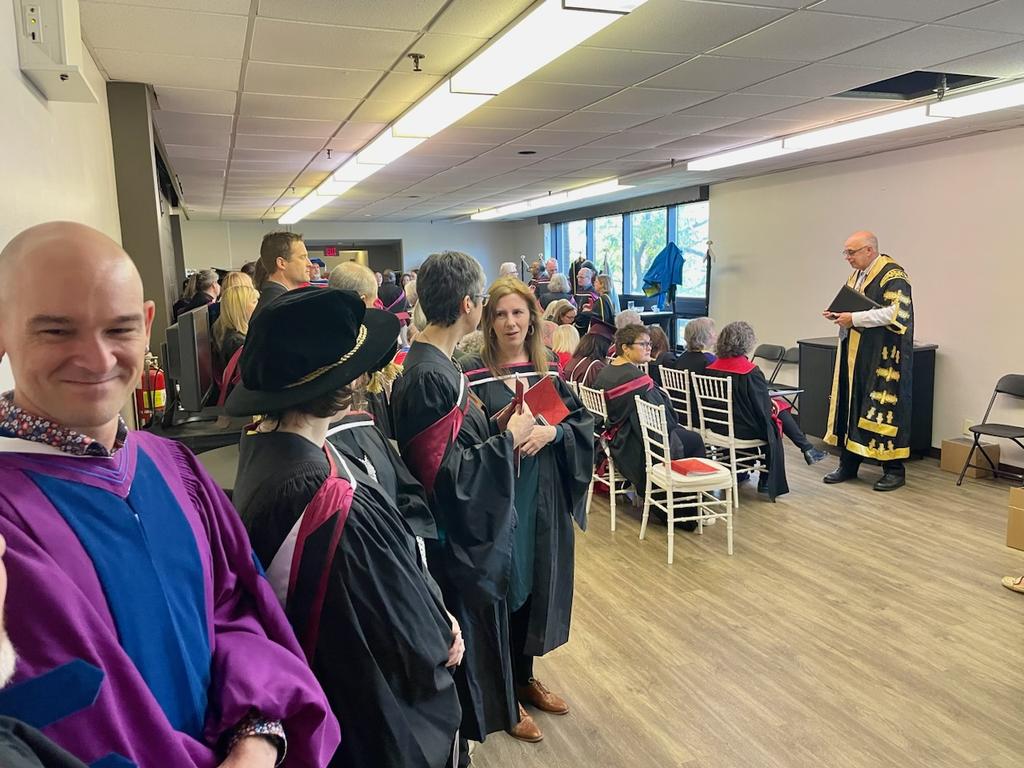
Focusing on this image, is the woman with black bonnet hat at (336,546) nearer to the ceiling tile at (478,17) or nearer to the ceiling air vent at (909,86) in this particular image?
A: the ceiling tile at (478,17)

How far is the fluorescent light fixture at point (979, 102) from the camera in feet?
13.5

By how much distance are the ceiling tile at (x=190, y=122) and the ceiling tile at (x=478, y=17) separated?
2335 millimetres

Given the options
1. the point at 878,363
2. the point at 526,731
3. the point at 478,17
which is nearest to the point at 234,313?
the point at 478,17

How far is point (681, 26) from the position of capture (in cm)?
304

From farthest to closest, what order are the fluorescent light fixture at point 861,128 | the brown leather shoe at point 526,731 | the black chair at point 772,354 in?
1. the black chair at point 772,354
2. the fluorescent light fixture at point 861,128
3. the brown leather shoe at point 526,731

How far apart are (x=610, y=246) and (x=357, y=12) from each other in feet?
32.4

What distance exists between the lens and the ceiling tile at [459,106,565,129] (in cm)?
463

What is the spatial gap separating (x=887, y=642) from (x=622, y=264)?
31.0ft

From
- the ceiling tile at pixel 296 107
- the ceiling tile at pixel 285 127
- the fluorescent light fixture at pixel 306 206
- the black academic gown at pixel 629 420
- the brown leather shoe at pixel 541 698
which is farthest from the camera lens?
the fluorescent light fixture at pixel 306 206

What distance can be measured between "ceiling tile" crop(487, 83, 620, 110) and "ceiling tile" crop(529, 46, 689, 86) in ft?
0.38

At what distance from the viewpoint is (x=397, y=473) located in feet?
5.67

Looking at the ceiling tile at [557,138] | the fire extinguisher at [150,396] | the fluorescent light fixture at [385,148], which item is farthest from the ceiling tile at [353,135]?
the fire extinguisher at [150,396]

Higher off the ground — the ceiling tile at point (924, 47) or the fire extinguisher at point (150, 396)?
the ceiling tile at point (924, 47)

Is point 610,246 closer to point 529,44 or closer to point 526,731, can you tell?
→ point 529,44
